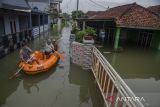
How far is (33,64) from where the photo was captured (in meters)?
5.89

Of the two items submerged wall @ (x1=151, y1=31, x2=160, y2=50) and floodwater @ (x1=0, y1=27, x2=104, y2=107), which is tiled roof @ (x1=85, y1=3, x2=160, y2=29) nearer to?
submerged wall @ (x1=151, y1=31, x2=160, y2=50)

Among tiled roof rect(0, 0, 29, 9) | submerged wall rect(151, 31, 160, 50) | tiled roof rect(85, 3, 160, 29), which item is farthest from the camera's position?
submerged wall rect(151, 31, 160, 50)

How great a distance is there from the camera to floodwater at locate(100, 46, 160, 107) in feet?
16.1

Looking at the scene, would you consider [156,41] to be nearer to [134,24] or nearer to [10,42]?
[134,24]

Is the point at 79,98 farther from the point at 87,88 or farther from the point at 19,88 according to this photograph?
the point at 19,88

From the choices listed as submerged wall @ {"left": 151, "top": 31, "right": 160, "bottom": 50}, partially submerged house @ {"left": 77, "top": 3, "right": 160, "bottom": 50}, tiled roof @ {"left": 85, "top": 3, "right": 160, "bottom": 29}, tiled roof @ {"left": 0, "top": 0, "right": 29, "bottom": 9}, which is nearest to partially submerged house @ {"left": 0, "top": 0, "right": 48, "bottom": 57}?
tiled roof @ {"left": 0, "top": 0, "right": 29, "bottom": 9}

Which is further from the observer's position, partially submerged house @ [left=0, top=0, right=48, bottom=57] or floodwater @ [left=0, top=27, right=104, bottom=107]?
partially submerged house @ [left=0, top=0, right=48, bottom=57]

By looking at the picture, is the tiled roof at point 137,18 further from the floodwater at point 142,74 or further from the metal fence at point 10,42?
the metal fence at point 10,42

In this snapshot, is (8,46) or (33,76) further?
(8,46)

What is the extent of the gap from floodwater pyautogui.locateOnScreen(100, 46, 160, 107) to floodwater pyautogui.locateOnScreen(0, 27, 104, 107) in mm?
1531

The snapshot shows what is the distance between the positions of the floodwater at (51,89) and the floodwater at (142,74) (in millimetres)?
1531

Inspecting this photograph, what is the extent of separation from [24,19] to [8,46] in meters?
5.59

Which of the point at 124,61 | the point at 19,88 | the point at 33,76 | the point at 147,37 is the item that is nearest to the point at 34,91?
the point at 19,88

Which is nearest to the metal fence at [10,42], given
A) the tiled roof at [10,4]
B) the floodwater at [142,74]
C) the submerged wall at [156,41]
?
the tiled roof at [10,4]
